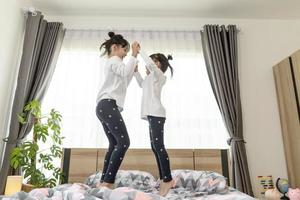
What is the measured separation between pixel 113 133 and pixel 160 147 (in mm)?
404

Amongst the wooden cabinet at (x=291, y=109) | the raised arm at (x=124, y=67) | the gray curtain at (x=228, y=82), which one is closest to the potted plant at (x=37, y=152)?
the raised arm at (x=124, y=67)

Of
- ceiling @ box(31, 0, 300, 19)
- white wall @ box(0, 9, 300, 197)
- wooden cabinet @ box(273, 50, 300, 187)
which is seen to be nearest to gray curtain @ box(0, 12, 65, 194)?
white wall @ box(0, 9, 300, 197)

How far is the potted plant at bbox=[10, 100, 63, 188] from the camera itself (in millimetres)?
2395

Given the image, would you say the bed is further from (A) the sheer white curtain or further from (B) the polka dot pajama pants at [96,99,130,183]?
(B) the polka dot pajama pants at [96,99,130,183]

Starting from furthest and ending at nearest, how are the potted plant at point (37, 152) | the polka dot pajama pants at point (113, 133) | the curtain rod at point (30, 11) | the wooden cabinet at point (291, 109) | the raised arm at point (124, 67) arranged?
1. the curtain rod at point (30, 11)
2. the wooden cabinet at point (291, 109)
3. the potted plant at point (37, 152)
4. the raised arm at point (124, 67)
5. the polka dot pajama pants at point (113, 133)

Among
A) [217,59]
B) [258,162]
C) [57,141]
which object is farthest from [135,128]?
[258,162]

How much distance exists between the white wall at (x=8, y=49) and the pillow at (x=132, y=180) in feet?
3.77

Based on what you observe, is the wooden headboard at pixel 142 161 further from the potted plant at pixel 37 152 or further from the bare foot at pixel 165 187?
the bare foot at pixel 165 187

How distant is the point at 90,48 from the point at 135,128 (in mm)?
1177

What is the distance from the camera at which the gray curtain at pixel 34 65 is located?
2.66 metres

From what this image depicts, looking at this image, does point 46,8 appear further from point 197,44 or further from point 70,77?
point 197,44

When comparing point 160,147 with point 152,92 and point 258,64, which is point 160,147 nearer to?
point 152,92

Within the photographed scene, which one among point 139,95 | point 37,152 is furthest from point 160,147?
point 37,152

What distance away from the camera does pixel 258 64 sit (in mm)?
3229
